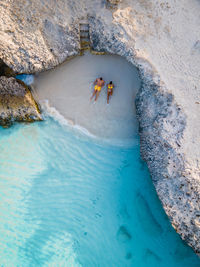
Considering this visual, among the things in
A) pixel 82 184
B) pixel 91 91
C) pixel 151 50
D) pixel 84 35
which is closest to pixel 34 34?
pixel 84 35

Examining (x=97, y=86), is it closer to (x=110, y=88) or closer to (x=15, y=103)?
(x=110, y=88)

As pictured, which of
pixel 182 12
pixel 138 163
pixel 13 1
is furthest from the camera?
pixel 138 163

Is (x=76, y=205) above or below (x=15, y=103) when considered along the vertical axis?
below

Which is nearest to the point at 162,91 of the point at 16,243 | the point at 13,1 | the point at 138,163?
the point at 138,163

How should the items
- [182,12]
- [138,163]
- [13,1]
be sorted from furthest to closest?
[138,163] → [182,12] → [13,1]

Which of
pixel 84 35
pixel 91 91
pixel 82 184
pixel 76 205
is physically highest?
pixel 84 35

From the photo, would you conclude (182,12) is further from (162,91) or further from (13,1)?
(13,1)

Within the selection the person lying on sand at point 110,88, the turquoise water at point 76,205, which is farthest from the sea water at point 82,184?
the person lying on sand at point 110,88

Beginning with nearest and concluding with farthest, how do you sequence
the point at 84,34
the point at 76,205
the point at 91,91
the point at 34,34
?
the point at 34,34, the point at 84,34, the point at 76,205, the point at 91,91

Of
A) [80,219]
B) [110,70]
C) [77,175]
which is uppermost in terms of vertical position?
[110,70]
